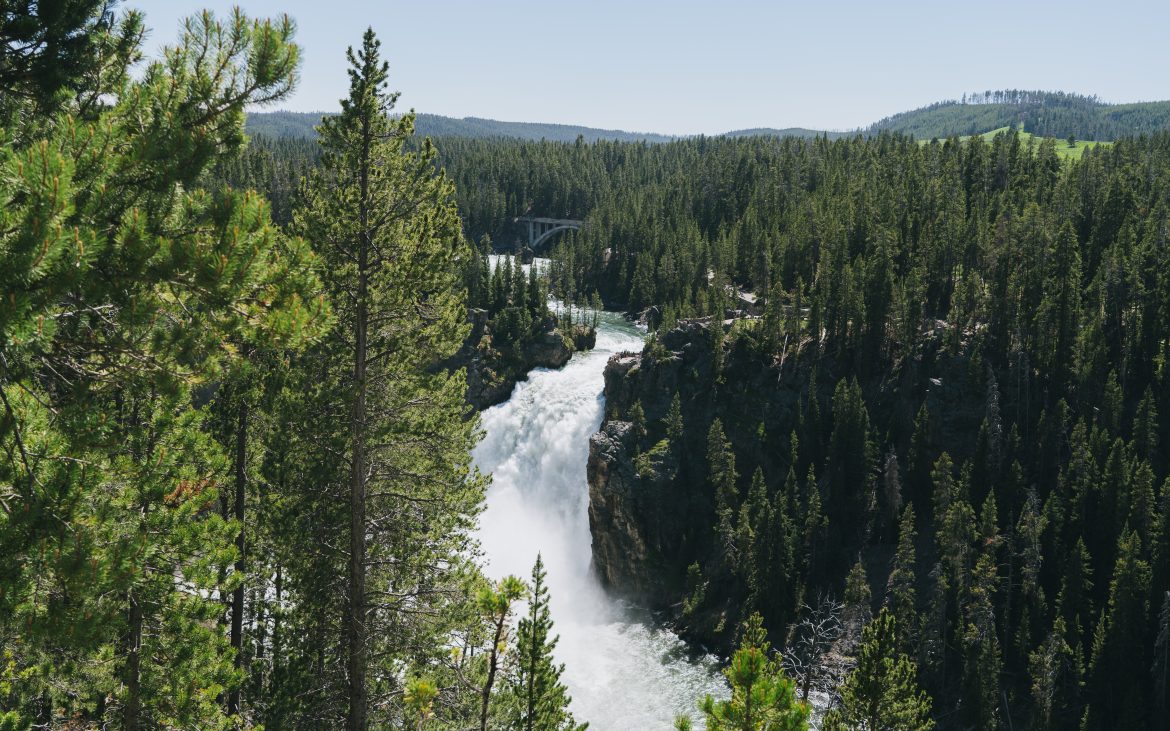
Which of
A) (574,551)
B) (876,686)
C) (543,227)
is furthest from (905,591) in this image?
(543,227)

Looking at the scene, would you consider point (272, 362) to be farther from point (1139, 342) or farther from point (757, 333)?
point (1139, 342)

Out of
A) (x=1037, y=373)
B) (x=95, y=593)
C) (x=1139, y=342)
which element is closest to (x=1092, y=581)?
(x=1037, y=373)

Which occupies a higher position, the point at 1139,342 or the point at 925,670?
the point at 1139,342

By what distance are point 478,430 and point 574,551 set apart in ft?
172

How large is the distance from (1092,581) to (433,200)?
5344 cm

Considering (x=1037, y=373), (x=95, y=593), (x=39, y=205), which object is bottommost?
(x=1037, y=373)

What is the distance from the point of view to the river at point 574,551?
168 feet

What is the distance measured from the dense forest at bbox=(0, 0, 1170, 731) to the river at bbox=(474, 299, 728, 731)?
3.05 meters

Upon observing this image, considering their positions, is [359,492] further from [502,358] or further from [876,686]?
[502,358]

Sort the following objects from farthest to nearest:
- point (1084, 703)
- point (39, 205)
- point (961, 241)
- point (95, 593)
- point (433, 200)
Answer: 1. point (961, 241)
2. point (1084, 703)
3. point (433, 200)
4. point (95, 593)
5. point (39, 205)

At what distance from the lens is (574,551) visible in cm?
7288

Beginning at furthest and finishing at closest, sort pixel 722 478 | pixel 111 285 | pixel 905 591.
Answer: pixel 722 478, pixel 905 591, pixel 111 285

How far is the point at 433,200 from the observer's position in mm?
18625

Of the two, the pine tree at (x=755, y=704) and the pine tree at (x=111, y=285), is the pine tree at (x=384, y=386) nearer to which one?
the pine tree at (x=111, y=285)
